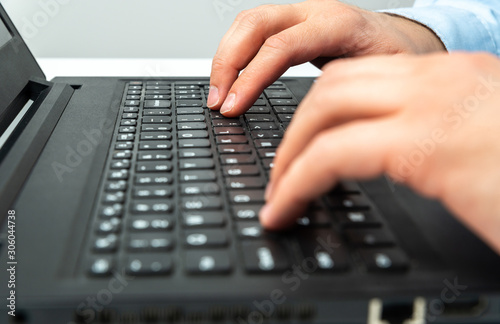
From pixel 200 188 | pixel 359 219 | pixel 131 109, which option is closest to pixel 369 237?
pixel 359 219

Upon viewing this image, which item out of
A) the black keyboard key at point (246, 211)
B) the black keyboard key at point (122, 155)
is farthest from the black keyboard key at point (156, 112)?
the black keyboard key at point (246, 211)

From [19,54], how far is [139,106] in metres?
0.17

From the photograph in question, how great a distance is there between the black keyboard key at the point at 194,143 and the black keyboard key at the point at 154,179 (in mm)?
69

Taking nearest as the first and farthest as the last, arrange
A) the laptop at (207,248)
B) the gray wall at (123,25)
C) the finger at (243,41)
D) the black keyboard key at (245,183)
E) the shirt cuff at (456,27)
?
the laptop at (207,248)
the black keyboard key at (245,183)
the finger at (243,41)
the shirt cuff at (456,27)
the gray wall at (123,25)

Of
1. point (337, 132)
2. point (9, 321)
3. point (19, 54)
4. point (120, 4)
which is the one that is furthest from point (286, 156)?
point (120, 4)

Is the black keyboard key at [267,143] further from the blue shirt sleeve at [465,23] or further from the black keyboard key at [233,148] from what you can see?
the blue shirt sleeve at [465,23]

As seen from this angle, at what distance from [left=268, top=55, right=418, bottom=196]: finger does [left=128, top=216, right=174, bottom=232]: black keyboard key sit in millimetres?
68

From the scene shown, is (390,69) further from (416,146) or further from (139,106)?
(139,106)

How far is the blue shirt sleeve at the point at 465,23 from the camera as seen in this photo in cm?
68

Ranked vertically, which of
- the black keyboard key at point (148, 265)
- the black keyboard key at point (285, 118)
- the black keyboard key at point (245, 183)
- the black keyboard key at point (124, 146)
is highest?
the black keyboard key at point (285, 118)

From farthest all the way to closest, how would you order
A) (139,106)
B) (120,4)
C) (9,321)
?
(120,4), (139,106), (9,321)

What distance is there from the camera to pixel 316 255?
265mm

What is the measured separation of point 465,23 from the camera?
698 millimetres

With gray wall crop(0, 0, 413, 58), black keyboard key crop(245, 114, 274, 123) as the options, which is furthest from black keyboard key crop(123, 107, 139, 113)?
gray wall crop(0, 0, 413, 58)
